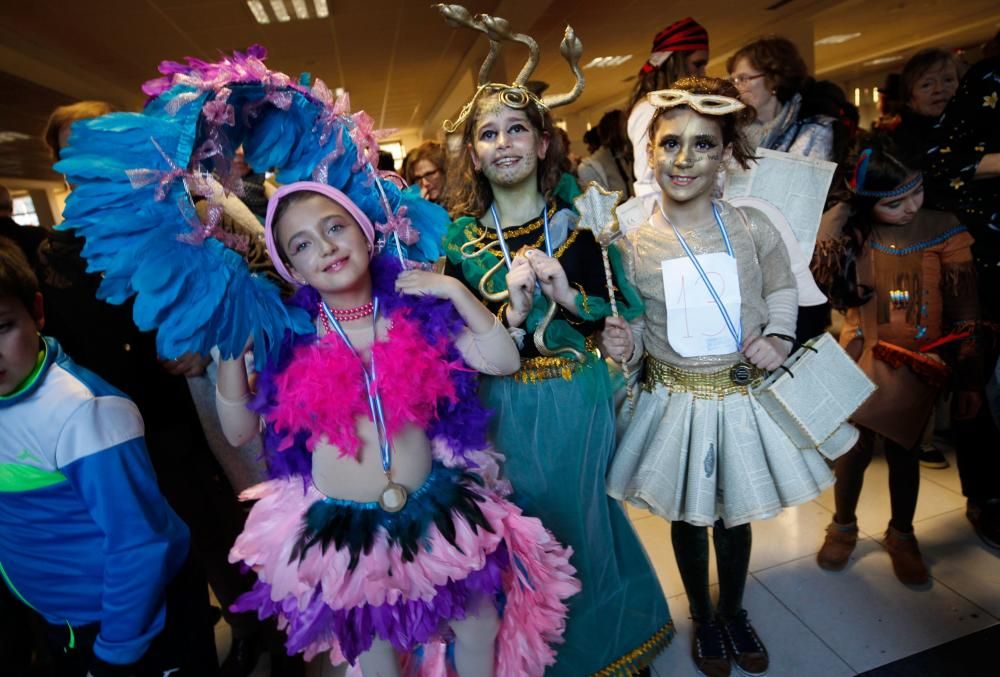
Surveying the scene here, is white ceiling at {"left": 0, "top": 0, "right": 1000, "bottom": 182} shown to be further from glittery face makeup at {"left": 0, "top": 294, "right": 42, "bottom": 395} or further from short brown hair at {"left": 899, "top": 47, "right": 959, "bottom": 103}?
glittery face makeup at {"left": 0, "top": 294, "right": 42, "bottom": 395}

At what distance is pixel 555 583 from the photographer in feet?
4.33

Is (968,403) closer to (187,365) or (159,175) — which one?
(159,175)

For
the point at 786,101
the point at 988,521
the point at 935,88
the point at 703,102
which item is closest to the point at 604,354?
the point at 703,102

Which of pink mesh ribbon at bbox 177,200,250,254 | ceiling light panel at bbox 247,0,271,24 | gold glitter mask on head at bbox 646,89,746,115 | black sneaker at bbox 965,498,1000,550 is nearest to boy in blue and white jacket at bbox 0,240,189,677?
pink mesh ribbon at bbox 177,200,250,254

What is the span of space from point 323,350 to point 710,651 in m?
1.40

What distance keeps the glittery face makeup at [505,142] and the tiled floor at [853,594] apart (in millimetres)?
1478

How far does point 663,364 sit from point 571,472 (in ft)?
1.24

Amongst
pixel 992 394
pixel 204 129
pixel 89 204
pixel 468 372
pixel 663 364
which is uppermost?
pixel 204 129

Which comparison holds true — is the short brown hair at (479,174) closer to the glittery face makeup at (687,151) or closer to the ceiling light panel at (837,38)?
the glittery face makeup at (687,151)

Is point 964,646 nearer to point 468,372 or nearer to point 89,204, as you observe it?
point 468,372

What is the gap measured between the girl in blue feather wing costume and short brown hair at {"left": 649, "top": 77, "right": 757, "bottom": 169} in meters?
0.66

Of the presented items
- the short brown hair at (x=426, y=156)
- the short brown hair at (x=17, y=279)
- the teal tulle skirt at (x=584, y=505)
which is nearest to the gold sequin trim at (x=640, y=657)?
the teal tulle skirt at (x=584, y=505)

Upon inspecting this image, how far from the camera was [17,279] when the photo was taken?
1.14 metres

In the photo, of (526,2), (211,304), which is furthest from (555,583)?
(526,2)
